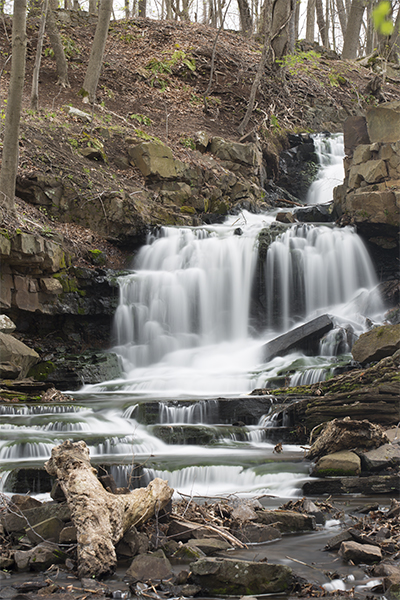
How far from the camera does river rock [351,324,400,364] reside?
28.3 feet

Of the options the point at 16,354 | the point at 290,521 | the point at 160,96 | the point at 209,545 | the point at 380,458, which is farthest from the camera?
the point at 160,96

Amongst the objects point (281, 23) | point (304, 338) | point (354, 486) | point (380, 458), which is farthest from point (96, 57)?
point (354, 486)

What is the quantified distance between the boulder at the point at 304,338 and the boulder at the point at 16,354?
5.15 metres

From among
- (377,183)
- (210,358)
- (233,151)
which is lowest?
(210,358)

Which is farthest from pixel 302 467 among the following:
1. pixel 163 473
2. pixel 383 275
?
pixel 383 275

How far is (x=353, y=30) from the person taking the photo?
25.8 metres

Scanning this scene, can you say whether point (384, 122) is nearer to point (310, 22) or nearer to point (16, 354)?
point (16, 354)

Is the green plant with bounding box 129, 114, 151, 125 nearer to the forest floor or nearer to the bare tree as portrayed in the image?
the forest floor

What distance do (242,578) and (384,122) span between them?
13.3 metres

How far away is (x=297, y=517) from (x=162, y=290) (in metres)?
9.58

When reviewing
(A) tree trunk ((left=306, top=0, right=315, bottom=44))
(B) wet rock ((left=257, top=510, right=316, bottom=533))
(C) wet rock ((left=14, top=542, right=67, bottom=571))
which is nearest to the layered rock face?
(B) wet rock ((left=257, top=510, right=316, bottom=533))

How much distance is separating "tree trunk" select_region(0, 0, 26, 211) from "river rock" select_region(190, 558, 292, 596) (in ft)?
32.9

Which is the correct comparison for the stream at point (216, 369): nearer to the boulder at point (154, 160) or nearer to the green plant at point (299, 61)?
the boulder at point (154, 160)

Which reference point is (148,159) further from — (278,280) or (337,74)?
(337,74)
